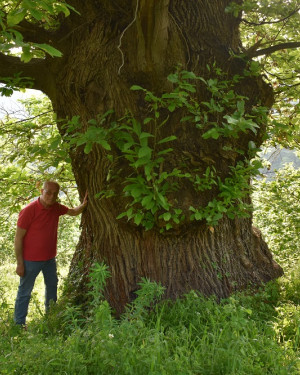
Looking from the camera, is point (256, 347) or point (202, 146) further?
point (202, 146)

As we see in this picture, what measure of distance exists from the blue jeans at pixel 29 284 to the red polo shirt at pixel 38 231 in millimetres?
105

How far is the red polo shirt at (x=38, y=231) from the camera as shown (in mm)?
4587

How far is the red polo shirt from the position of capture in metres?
4.59

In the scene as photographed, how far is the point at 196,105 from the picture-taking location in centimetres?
382

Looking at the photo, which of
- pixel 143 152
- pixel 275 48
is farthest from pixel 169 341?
pixel 275 48

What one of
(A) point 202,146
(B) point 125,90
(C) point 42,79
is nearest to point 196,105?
(A) point 202,146

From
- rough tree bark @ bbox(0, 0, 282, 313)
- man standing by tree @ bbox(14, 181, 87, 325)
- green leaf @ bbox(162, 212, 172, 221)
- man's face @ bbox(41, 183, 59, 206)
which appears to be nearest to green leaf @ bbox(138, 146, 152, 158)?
rough tree bark @ bbox(0, 0, 282, 313)

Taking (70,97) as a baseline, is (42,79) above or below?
above

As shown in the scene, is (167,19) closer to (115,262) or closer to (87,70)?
(87,70)

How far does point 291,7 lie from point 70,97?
2.75 m

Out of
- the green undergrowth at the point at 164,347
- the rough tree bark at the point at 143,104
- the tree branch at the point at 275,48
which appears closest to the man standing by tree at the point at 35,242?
the rough tree bark at the point at 143,104

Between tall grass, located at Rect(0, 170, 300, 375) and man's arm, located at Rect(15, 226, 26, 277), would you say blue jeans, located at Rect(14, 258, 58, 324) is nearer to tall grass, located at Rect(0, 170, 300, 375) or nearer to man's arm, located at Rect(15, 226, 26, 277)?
man's arm, located at Rect(15, 226, 26, 277)

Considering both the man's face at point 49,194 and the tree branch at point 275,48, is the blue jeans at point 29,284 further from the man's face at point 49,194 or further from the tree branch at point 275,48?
the tree branch at point 275,48

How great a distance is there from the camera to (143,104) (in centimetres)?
401
